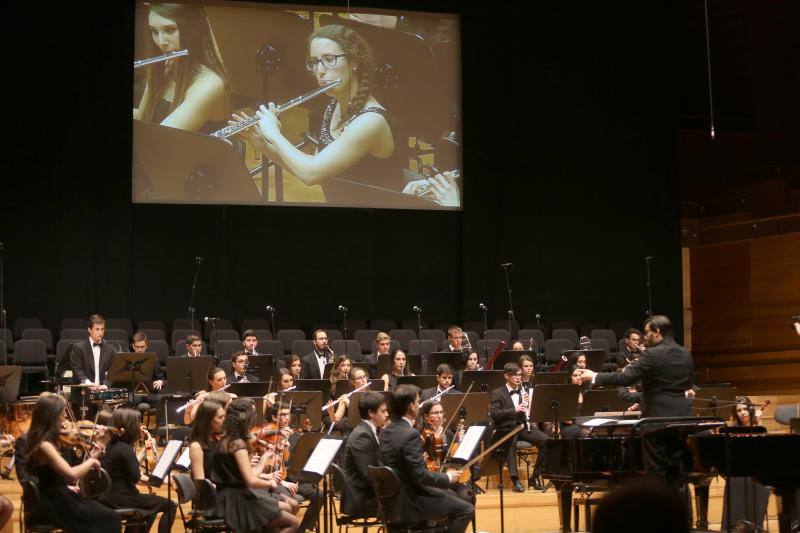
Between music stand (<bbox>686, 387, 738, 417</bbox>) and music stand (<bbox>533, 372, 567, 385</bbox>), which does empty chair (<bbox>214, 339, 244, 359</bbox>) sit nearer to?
music stand (<bbox>533, 372, 567, 385</bbox>)

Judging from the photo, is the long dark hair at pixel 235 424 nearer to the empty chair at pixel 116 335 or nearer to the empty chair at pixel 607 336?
the empty chair at pixel 116 335

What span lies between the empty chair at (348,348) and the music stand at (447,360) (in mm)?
2039

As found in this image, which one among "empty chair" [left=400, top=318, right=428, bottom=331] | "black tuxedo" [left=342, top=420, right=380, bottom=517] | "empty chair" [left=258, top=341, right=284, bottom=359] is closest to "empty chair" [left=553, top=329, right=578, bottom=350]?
"empty chair" [left=400, top=318, right=428, bottom=331]

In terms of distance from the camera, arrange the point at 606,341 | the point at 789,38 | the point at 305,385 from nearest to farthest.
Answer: the point at 305,385, the point at 606,341, the point at 789,38

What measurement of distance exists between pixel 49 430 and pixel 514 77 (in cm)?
1075

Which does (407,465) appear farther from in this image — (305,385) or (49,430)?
(305,385)

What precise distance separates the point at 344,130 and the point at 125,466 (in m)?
8.46

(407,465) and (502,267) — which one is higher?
(502,267)

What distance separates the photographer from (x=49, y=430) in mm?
5789

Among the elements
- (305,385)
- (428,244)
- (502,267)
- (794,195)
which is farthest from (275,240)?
(794,195)

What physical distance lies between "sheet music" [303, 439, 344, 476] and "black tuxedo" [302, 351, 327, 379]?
4.53 metres

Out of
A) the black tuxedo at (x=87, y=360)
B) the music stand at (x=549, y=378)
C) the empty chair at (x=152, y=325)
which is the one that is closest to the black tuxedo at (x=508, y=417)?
the music stand at (x=549, y=378)

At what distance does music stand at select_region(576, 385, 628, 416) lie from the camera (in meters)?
9.28

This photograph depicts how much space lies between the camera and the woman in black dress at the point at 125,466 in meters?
6.38
